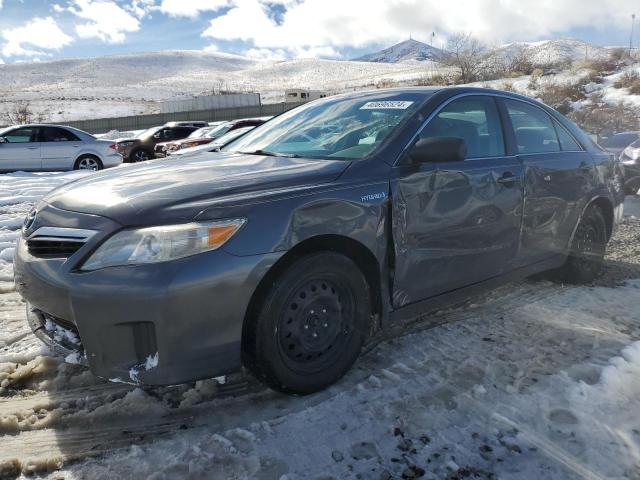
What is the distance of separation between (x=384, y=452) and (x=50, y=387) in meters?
1.84

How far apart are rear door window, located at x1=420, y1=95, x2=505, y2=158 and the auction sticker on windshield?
0.70ft

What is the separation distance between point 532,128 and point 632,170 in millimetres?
6422

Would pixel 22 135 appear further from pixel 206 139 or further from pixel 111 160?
pixel 206 139

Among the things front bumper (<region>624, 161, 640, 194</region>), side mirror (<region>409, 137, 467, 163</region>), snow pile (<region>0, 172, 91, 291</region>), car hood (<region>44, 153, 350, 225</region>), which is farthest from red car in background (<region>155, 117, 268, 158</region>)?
side mirror (<region>409, 137, 467, 163</region>)

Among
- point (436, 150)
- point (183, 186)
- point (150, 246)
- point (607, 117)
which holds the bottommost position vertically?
point (150, 246)

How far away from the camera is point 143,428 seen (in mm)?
2576

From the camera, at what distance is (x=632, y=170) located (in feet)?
30.6

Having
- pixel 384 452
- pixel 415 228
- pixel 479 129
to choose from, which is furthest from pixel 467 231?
pixel 384 452

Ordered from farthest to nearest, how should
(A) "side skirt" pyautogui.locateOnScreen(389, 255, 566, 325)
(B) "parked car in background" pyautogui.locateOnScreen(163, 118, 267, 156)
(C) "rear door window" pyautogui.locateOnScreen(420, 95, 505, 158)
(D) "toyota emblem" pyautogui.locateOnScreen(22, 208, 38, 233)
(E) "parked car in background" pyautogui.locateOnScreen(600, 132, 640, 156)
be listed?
(B) "parked car in background" pyautogui.locateOnScreen(163, 118, 267, 156)
(E) "parked car in background" pyautogui.locateOnScreen(600, 132, 640, 156)
(C) "rear door window" pyautogui.locateOnScreen(420, 95, 505, 158)
(A) "side skirt" pyautogui.locateOnScreen(389, 255, 566, 325)
(D) "toyota emblem" pyautogui.locateOnScreen(22, 208, 38, 233)

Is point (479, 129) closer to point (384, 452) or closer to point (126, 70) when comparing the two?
point (384, 452)

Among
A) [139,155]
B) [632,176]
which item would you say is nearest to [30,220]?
[632,176]

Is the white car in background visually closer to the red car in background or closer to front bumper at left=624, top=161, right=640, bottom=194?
the red car in background

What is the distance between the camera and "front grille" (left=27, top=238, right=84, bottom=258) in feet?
8.11

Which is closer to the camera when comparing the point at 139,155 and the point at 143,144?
the point at 143,144
